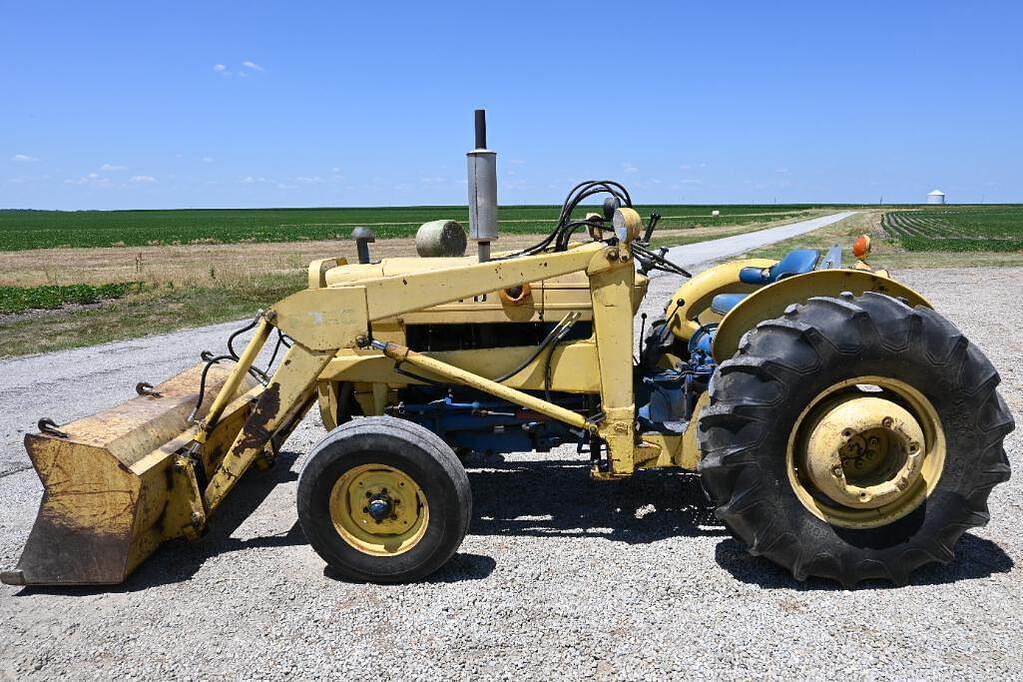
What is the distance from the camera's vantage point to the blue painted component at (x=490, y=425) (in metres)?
4.23

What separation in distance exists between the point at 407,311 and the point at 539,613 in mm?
1577

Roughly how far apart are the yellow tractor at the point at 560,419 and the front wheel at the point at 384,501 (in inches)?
0.4

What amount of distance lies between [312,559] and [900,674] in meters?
2.79

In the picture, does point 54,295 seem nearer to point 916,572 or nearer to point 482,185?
point 482,185

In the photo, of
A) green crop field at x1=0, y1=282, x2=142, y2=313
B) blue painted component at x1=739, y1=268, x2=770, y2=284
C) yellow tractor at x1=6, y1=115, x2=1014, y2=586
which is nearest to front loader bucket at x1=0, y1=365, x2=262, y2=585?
yellow tractor at x1=6, y1=115, x2=1014, y2=586

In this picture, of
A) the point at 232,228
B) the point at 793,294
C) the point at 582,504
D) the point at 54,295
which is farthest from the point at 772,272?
the point at 232,228

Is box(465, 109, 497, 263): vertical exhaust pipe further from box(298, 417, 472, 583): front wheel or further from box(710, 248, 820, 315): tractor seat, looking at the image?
box(710, 248, 820, 315): tractor seat

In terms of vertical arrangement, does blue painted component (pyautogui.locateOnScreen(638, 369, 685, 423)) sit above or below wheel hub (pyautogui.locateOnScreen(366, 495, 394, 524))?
above

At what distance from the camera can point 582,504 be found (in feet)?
15.3

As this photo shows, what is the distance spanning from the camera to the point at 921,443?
3.39 meters

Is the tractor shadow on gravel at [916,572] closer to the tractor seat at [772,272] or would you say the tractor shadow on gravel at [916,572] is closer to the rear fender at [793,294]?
the rear fender at [793,294]

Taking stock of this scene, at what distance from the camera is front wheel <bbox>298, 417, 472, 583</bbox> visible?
141 inches

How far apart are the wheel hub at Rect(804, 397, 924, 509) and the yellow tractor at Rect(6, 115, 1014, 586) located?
0.01 metres

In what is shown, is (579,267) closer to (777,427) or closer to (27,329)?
(777,427)
